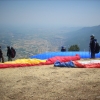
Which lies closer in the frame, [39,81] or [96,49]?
[39,81]

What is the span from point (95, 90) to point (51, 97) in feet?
7.55

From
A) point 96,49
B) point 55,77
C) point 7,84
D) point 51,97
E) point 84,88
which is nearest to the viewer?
point 51,97

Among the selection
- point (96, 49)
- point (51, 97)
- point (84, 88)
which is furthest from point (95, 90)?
point (96, 49)

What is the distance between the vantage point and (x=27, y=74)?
1338 cm

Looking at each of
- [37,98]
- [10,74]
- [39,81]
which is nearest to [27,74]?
[10,74]

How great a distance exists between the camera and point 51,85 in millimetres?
10648

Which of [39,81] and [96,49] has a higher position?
[96,49]

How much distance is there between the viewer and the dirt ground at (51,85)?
9.13 metres

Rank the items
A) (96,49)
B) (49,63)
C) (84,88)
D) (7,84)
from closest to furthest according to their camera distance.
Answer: (84,88), (7,84), (49,63), (96,49)

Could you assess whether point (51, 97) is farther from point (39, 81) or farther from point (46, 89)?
point (39, 81)

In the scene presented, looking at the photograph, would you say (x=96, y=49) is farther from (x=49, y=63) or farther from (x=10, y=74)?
(x=10, y=74)

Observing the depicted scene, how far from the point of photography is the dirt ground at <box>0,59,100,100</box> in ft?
30.0

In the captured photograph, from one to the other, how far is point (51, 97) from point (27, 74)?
474 centimetres

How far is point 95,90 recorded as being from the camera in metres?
9.53
